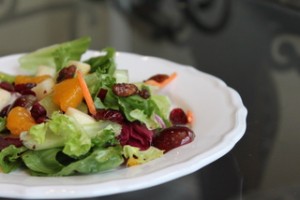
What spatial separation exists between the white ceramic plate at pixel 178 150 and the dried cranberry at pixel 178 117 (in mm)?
25

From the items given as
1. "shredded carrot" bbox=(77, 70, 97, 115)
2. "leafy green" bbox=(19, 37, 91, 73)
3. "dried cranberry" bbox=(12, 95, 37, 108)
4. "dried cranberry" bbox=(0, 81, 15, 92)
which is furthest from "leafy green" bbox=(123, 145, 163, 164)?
"leafy green" bbox=(19, 37, 91, 73)

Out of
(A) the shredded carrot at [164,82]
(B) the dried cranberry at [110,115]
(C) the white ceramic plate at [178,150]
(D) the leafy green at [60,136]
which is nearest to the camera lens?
(C) the white ceramic plate at [178,150]

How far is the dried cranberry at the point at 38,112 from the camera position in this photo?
Result: 3.71ft

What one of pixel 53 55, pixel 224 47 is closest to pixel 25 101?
pixel 53 55

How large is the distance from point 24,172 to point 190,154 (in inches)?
11.0

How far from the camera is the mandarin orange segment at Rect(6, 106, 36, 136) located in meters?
1.12

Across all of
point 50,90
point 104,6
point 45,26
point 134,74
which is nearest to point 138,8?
point 104,6

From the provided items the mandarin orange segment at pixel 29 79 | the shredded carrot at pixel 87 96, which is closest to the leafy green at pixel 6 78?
the mandarin orange segment at pixel 29 79

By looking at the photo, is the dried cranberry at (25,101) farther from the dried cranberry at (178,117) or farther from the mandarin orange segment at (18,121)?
the dried cranberry at (178,117)

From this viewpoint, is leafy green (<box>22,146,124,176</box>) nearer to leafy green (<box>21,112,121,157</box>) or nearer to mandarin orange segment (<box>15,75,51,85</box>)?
leafy green (<box>21,112,121,157</box>)

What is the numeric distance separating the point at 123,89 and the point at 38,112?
159 millimetres

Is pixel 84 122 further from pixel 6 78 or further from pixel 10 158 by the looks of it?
pixel 6 78

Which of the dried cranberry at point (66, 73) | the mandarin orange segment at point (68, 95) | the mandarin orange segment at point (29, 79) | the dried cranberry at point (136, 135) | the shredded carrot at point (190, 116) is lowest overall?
the shredded carrot at point (190, 116)

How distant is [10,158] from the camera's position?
105 centimetres
